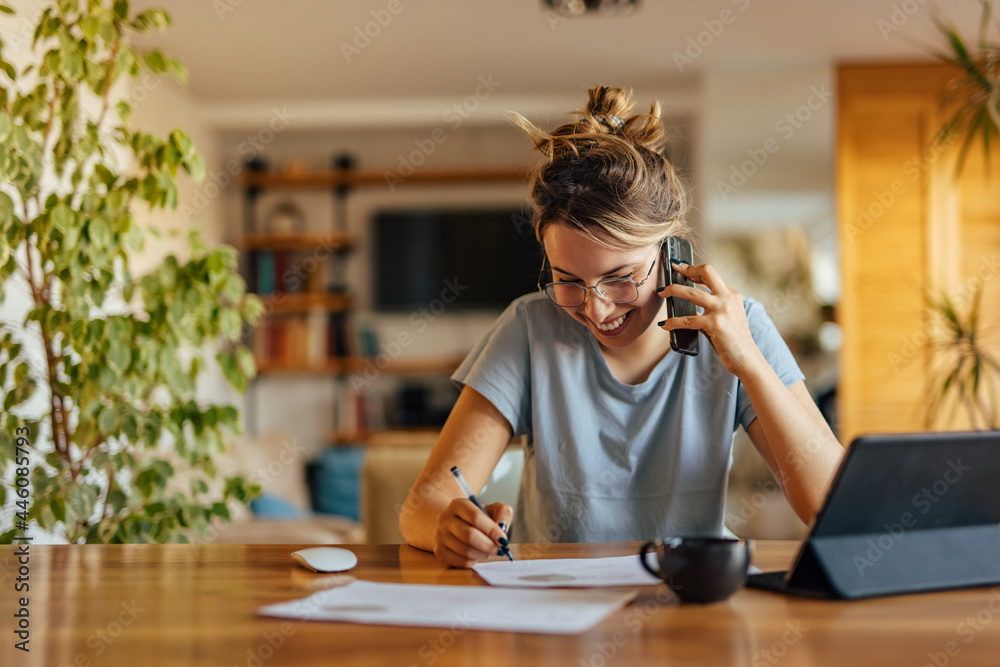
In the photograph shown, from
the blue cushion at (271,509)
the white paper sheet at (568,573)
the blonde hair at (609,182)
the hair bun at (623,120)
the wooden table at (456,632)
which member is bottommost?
the blue cushion at (271,509)

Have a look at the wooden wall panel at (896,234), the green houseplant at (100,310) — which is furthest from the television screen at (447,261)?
the green houseplant at (100,310)

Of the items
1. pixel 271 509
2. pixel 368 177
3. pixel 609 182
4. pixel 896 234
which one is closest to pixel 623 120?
pixel 609 182

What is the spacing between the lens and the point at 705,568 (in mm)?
791

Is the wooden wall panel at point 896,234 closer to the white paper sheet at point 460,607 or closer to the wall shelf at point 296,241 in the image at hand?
the wall shelf at point 296,241

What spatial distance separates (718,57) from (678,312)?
12.1 feet

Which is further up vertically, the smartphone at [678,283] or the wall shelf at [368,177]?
the wall shelf at [368,177]

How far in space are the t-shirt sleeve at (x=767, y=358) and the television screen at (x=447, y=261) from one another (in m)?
4.08

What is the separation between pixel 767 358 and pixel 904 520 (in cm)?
50

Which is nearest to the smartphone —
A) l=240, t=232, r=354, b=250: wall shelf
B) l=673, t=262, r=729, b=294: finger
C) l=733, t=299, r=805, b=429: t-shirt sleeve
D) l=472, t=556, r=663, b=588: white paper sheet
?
l=673, t=262, r=729, b=294: finger

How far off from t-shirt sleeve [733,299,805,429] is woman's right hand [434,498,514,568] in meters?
0.52

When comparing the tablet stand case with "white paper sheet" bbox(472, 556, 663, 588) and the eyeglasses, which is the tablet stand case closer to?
"white paper sheet" bbox(472, 556, 663, 588)

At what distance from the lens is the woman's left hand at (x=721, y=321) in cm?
119

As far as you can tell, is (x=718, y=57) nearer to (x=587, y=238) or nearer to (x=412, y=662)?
(x=587, y=238)

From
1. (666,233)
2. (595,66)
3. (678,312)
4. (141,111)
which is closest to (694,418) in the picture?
(678,312)
